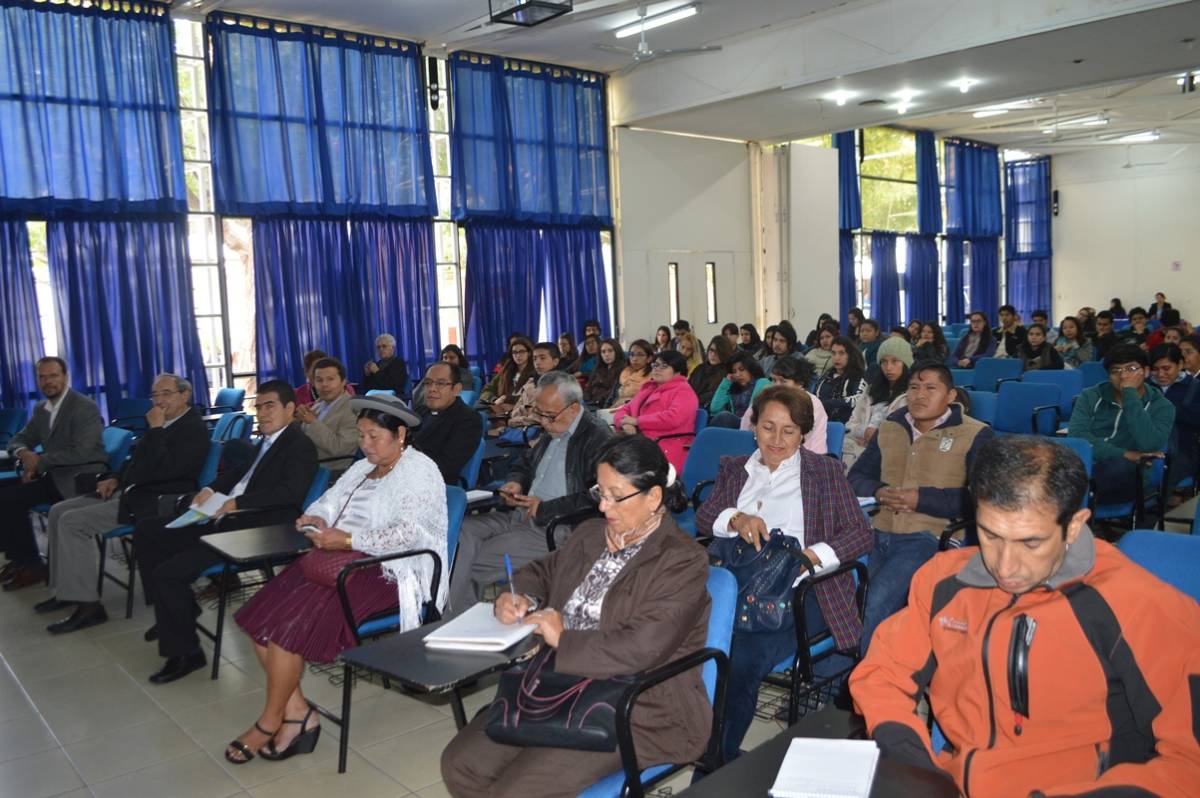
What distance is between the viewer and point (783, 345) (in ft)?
30.6

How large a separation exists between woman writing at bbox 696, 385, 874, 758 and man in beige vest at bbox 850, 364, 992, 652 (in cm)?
27

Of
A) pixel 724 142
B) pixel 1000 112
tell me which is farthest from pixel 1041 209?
pixel 724 142

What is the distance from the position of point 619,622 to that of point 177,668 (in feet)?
9.43

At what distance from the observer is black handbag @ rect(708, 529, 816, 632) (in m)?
2.83

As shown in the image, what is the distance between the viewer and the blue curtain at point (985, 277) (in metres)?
19.7

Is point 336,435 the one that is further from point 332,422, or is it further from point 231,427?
point 231,427

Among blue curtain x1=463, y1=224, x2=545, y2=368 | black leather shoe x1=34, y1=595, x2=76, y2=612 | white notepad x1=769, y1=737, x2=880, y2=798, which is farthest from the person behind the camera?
blue curtain x1=463, y1=224, x2=545, y2=368

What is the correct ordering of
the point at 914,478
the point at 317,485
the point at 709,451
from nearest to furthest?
the point at 914,478, the point at 317,485, the point at 709,451

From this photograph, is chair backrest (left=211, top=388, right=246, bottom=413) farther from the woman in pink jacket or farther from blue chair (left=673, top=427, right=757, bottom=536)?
blue chair (left=673, top=427, right=757, bottom=536)

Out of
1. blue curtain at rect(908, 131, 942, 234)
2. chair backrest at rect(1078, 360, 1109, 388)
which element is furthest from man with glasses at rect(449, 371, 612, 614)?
blue curtain at rect(908, 131, 942, 234)

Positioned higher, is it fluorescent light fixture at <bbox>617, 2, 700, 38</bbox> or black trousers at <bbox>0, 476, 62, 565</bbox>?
fluorescent light fixture at <bbox>617, 2, 700, 38</bbox>

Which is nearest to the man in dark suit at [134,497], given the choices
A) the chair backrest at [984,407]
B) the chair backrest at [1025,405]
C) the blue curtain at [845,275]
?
the chair backrest at [984,407]

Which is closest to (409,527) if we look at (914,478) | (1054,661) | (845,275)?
(914,478)

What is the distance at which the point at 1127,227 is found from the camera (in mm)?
20875
